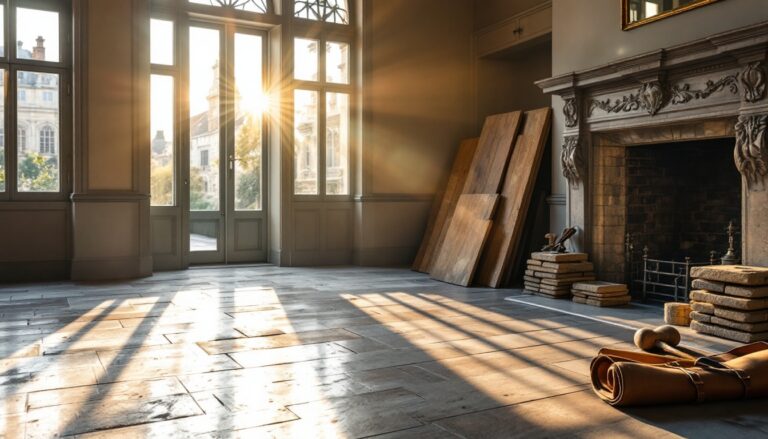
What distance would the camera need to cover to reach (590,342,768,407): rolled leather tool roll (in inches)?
119

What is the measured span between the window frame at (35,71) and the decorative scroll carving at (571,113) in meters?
5.80

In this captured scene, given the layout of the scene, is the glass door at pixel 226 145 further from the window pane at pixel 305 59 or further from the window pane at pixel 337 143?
the window pane at pixel 337 143

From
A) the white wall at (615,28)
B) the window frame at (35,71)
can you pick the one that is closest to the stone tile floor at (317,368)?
the window frame at (35,71)

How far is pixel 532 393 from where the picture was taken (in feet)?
10.7

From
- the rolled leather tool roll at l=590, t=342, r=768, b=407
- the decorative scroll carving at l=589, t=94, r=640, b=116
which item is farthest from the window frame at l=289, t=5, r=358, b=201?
the rolled leather tool roll at l=590, t=342, r=768, b=407

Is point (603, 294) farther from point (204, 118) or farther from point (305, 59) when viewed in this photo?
point (204, 118)

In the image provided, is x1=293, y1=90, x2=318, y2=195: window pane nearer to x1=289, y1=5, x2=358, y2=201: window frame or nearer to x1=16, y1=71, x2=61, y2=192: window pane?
x1=289, y1=5, x2=358, y2=201: window frame

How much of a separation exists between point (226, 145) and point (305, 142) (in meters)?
1.12

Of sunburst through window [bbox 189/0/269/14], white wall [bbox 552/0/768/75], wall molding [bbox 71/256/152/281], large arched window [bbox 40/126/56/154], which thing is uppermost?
sunburst through window [bbox 189/0/269/14]

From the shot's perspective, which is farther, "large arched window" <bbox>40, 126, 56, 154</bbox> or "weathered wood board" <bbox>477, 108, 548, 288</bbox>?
"large arched window" <bbox>40, 126, 56, 154</bbox>

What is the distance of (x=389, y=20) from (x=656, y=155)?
4433mm

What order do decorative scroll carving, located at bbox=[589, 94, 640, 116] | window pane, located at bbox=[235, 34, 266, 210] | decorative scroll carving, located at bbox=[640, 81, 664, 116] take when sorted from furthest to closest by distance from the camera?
window pane, located at bbox=[235, 34, 266, 210] < decorative scroll carving, located at bbox=[589, 94, 640, 116] < decorative scroll carving, located at bbox=[640, 81, 664, 116]

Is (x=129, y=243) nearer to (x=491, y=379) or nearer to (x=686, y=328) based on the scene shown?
(x=491, y=379)

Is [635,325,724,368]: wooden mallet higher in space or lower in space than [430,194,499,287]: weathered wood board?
lower
